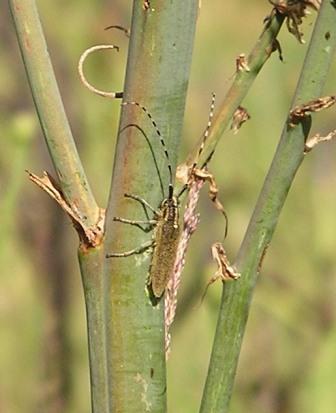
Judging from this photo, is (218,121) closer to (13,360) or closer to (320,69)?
A: (320,69)

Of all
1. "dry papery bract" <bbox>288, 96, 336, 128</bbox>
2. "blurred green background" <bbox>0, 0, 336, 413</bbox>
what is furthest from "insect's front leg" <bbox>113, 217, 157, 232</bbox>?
"blurred green background" <bbox>0, 0, 336, 413</bbox>

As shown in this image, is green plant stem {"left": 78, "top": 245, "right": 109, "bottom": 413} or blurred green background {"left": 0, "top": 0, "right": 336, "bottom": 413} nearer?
Result: green plant stem {"left": 78, "top": 245, "right": 109, "bottom": 413}

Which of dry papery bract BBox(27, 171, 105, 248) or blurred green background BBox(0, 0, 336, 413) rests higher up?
blurred green background BBox(0, 0, 336, 413)

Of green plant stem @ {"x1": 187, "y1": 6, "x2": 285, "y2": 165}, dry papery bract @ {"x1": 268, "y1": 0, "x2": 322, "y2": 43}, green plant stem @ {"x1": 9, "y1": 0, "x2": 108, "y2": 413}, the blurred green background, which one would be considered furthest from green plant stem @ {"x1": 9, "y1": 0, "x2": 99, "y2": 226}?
the blurred green background

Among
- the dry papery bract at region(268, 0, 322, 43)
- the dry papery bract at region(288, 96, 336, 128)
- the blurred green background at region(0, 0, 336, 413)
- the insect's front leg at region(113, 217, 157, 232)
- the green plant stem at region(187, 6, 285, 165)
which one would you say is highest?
the blurred green background at region(0, 0, 336, 413)

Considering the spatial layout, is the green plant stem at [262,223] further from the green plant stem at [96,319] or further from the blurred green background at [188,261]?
the blurred green background at [188,261]

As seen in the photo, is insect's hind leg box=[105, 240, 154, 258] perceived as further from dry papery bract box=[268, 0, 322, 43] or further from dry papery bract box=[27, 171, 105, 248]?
dry papery bract box=[268, 0, 322, 43]
